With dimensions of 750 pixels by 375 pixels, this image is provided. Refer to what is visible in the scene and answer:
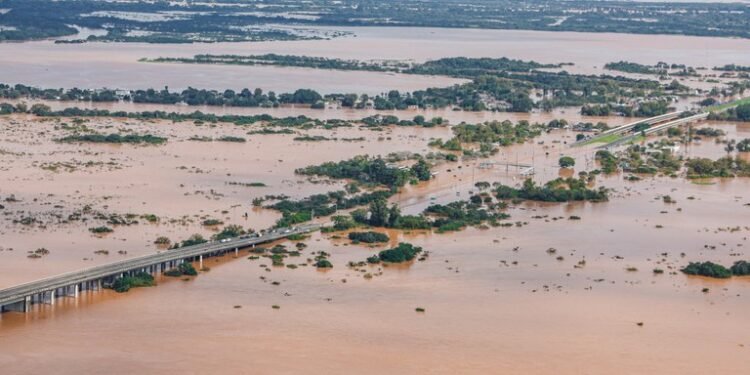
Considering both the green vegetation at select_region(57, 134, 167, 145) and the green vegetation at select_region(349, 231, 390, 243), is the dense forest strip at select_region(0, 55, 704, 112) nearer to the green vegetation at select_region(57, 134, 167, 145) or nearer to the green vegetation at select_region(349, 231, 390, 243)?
the green vegetation at select_region(57, 134, 167, 145)

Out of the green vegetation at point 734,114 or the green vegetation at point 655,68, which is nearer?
the green vegetation at point 734,114

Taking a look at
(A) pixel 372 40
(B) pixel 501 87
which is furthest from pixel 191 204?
(A) pixel 372 40

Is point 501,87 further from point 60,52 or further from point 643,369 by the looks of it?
point 643,369

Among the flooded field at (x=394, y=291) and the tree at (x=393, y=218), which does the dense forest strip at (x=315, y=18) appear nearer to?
the flooded field at (x=394, y=291)

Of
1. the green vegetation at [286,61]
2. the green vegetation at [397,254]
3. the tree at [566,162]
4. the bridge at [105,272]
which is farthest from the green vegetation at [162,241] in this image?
the green vegetation at [286,61]

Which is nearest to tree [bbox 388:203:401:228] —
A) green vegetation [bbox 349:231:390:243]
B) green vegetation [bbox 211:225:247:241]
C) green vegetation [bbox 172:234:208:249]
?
green vegetation [bbox 349:231:390:243]

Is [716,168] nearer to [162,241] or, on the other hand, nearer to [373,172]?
[373,172]
